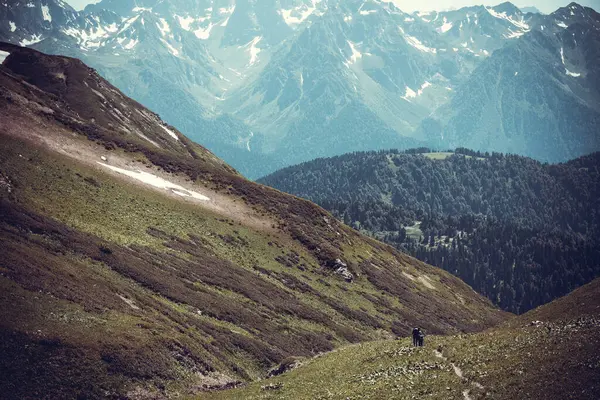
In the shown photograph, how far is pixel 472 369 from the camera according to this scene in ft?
126

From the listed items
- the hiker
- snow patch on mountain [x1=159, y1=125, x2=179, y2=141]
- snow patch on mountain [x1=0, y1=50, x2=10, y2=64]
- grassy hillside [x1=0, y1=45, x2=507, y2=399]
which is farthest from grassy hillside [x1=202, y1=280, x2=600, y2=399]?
snow patch on mountain [x1=0, y1=50, x2=10, y2=64]

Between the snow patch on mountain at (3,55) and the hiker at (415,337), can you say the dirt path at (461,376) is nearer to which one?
the hiker at (415,337)

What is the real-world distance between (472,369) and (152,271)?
47.7 metres

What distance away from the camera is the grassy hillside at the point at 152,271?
151 feet

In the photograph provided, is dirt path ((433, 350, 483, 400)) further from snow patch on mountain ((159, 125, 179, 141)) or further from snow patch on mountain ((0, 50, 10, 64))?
snow patch on mountain ((0, 50, 10, 64))

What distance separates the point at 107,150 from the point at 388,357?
8758 centimetres

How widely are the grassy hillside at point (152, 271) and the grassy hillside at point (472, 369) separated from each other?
34.4ft

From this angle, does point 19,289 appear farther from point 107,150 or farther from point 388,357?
point 107,150

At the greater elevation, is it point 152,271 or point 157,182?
point 157,182

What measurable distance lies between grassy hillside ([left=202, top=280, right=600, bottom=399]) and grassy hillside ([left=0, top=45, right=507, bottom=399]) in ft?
34.4

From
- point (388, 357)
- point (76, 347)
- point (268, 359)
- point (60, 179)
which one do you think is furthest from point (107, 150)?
point (388, 357)

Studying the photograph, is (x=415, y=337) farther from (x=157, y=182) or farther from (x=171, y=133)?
(x=171, y=133)

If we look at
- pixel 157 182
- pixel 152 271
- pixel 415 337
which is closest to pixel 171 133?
pixel 157 182

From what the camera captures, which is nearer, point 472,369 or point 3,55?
point 472,369
